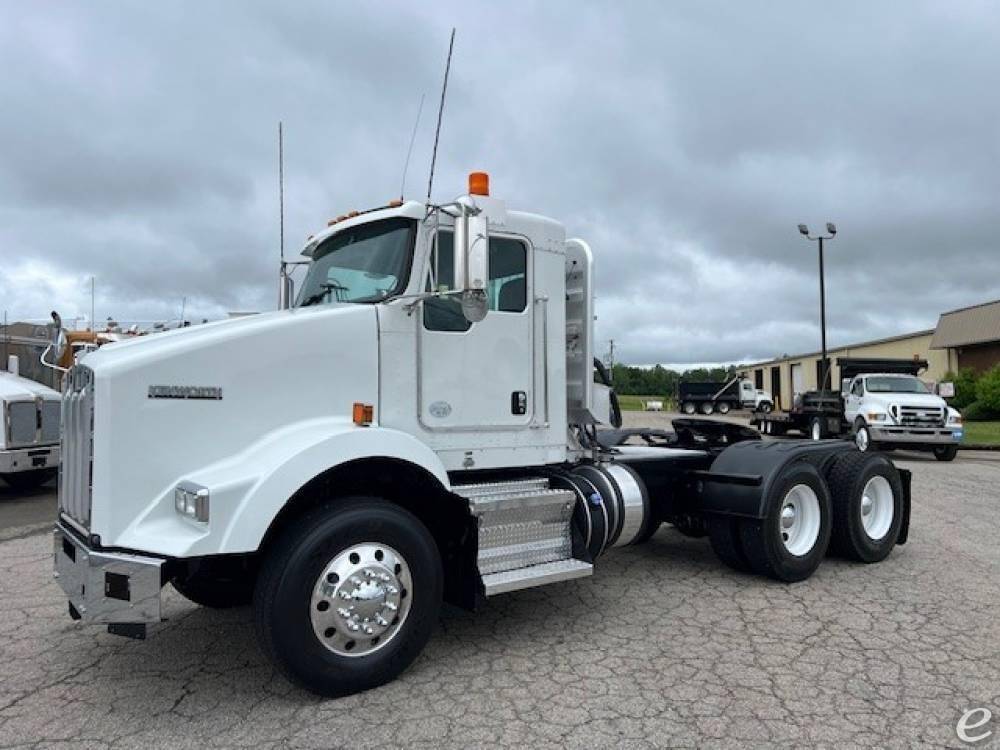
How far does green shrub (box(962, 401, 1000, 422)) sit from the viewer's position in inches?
1251

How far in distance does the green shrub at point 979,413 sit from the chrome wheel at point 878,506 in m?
29.6

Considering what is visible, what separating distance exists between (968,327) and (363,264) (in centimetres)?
4419

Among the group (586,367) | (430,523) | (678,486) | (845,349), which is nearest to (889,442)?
(678,486)

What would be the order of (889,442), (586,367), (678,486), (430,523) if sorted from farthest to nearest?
(889,442) < (678,486) < (586,367) < (430,523)

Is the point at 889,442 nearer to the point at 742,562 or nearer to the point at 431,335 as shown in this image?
the point at 742,562

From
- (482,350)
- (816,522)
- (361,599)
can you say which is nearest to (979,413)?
(816,522)

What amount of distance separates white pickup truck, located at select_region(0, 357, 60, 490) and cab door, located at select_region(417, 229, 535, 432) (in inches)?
336

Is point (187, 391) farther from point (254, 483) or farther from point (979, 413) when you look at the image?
point (979, 413)

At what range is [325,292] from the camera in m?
5.05

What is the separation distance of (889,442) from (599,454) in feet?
48.7

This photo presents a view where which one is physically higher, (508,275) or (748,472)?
(508,275)

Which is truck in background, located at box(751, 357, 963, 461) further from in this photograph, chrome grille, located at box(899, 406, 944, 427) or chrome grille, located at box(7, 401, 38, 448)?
chrome grille, located at box(7, 401, 38, 448)

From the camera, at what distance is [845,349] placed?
49.7 meters

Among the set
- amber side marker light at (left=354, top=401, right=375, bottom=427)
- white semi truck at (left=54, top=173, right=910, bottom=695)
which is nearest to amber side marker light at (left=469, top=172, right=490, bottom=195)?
white semi truck at (left=54, top=173, right=910, bottom=695)
